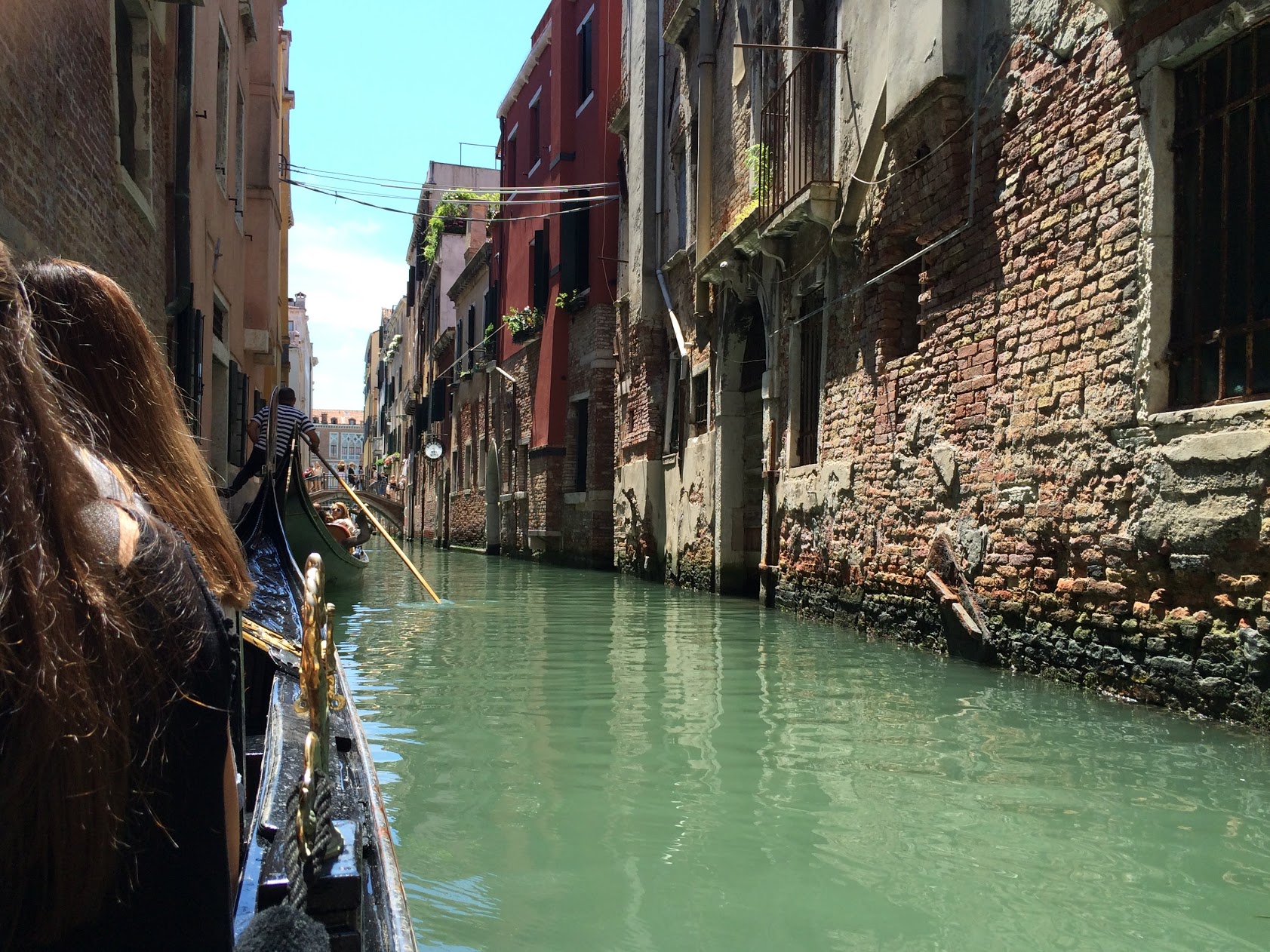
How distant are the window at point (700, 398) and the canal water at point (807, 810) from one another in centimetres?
584

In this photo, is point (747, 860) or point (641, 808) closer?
point (747, 860)

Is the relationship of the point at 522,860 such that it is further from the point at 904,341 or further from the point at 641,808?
the point at 904,341

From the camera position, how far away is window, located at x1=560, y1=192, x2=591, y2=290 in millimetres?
16078

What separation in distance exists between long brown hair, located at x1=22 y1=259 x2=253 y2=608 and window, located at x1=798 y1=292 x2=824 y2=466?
8.09m

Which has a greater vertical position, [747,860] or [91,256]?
[91,256]

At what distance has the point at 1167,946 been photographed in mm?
2301

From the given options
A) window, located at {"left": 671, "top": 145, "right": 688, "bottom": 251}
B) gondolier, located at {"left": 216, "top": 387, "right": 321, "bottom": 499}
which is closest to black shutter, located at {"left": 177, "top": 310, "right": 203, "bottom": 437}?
gondolier, located at {"left": 216, "top": 387, "right": 321, "bottom": 499}

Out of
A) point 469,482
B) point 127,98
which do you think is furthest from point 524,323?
point 127,98

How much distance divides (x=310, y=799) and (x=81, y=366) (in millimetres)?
772

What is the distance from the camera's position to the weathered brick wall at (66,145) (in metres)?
4.79

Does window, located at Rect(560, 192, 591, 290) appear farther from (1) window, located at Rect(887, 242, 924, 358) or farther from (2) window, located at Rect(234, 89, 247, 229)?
(1) window, located at Rect(887, 242, 924, 358)

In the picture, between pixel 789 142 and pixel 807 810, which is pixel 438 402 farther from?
pixel 807 810

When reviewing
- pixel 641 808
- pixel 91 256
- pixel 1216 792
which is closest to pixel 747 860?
pixel 641 808

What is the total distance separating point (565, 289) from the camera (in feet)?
54.6
